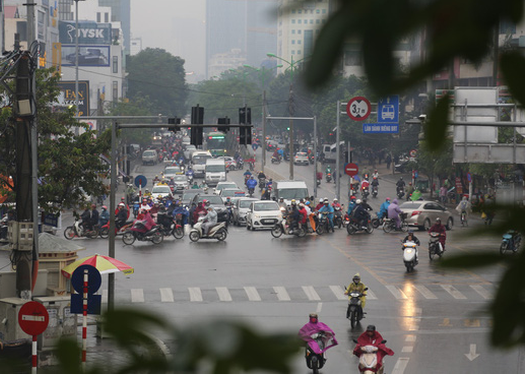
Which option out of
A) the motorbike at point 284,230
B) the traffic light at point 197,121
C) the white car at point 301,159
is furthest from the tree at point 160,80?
the traffic light at point 197,121

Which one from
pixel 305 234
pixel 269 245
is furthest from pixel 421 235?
pixel 269 245

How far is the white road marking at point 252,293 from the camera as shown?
23312mm

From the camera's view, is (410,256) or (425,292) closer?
(425,292)

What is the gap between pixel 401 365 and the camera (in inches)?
650

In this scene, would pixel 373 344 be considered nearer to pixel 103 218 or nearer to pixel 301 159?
pixel 103 218

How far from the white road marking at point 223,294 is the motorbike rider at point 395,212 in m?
15.2

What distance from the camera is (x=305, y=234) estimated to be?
38.3 m

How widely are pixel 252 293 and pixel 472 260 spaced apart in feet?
75.0

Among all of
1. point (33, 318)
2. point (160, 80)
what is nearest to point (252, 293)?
point (33, 318)

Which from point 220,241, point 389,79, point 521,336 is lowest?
point 220,241

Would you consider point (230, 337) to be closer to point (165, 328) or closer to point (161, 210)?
point (165, 328)

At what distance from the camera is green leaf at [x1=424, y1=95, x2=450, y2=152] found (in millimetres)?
1285

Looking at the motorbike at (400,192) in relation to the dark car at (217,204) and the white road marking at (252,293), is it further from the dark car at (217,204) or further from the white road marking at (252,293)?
the white road marking at (252,293)

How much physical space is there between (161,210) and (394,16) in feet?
123
